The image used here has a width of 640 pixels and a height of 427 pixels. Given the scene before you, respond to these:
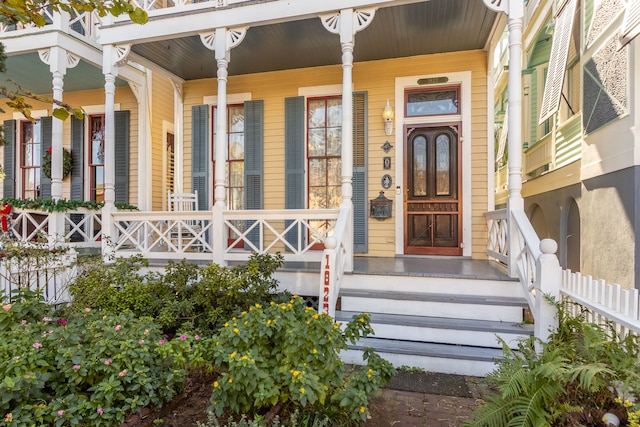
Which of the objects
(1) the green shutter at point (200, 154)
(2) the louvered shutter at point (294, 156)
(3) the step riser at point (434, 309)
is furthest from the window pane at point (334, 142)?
(3) the step riser at point (434, 309)

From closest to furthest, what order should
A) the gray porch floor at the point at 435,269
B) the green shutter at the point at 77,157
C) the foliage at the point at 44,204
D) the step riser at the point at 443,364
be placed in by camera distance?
the step riser at the point at 443,364, the gray porch floor at the point at 435,269, the foliage at the point at 44,204, the green shutter at the point at 77,157

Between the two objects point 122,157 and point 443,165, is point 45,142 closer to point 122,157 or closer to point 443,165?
point 122,157

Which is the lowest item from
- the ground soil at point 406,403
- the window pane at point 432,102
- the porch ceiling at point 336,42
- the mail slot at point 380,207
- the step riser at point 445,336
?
the ground soil at point 406,403

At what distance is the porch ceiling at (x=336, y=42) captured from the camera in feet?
15.5

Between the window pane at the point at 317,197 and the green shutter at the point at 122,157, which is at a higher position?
the green shutter at the point at 122,157

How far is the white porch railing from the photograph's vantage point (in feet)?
12.1

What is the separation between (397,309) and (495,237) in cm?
203

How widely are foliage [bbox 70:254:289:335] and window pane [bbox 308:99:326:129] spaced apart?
9.57 feet

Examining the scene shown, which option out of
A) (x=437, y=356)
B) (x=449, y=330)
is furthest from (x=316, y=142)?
(x=437, y=356)

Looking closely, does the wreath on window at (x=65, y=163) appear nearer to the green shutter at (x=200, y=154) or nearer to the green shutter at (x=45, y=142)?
the green shutter at (x=45, y=142)

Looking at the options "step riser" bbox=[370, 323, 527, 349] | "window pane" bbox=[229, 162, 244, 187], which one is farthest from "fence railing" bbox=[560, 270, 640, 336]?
"window pane" bbox=[229, 162, 244, 187]

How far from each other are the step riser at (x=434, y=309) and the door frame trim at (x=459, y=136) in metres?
2.10

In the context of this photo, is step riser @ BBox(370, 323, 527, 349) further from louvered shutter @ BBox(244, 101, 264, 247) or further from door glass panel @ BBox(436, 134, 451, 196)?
louvered shutter @ BBox(244, 101, 264, 247)

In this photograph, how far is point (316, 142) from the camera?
6.35 meters
